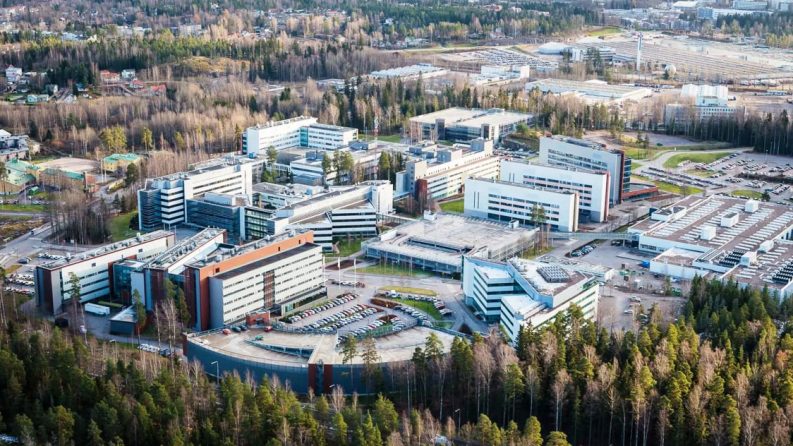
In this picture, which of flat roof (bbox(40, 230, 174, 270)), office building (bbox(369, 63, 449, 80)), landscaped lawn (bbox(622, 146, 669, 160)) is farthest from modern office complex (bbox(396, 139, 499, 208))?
office building (bbox(369, 63, 449, 80))

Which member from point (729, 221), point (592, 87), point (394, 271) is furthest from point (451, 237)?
point (592, 87)

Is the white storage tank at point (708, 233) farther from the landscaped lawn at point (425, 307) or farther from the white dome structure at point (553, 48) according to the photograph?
the white dome structure at point (553, 48)

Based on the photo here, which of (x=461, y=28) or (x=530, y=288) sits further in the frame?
(x=461, y=28)

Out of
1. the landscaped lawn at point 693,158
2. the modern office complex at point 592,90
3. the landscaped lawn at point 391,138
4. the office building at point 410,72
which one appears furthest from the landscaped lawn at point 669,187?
the office building at point 410,72

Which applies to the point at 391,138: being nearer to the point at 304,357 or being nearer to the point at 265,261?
the point at 265,261

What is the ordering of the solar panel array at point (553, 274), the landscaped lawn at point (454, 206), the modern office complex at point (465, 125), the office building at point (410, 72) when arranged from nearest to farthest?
the solar panel array at point (553, 274) < the landscaped lawn at point (454, 206) < the modern office complex at point (465, 125) < the office building at point (410, 72)

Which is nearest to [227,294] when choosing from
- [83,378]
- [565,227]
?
[83,378]

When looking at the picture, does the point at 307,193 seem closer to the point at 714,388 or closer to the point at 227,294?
the point at 227,294
